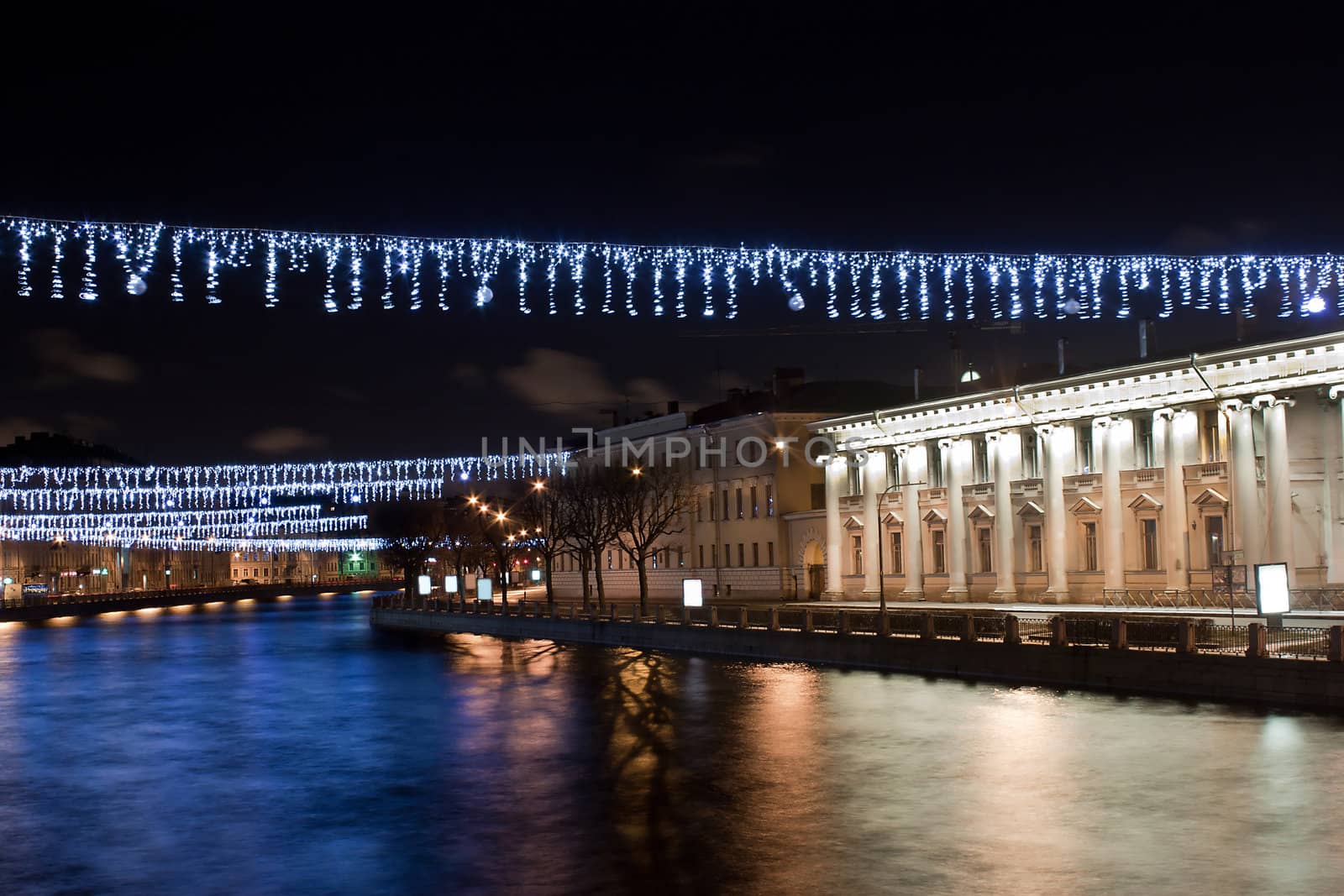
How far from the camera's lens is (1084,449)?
2339 inches

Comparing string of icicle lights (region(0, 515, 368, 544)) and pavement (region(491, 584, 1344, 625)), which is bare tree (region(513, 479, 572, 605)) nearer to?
pavement (region(491, 584, 1344, 625))

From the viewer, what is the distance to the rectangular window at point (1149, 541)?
56000 millimetres

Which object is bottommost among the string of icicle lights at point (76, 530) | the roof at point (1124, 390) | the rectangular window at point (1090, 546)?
the rectangular window at point (1090, 546)

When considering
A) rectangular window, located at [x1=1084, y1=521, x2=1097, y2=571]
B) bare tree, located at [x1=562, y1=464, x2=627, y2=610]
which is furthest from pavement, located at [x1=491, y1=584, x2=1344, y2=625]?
bare tree, located at [x1=562, y1=464, x2=627, y2=610]

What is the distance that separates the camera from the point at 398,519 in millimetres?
134875

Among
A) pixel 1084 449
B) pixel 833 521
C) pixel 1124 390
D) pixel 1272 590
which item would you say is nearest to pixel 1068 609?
pixel 1084 449

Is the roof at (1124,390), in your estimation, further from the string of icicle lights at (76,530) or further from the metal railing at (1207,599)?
the string of icicle lights at (76,530)

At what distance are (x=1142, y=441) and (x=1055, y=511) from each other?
4.25m

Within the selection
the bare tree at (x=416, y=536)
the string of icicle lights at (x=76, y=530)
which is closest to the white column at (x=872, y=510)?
the bare tree at (x=416, y=536)

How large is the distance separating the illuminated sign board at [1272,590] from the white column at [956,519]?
33.6m

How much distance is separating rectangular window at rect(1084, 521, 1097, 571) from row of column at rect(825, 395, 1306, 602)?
0.90 m

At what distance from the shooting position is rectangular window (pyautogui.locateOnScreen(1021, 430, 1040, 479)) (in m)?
62.2

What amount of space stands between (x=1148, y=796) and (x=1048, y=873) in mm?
4532

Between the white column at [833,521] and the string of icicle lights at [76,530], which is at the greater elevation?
the string of icicle lights at [76,530]
